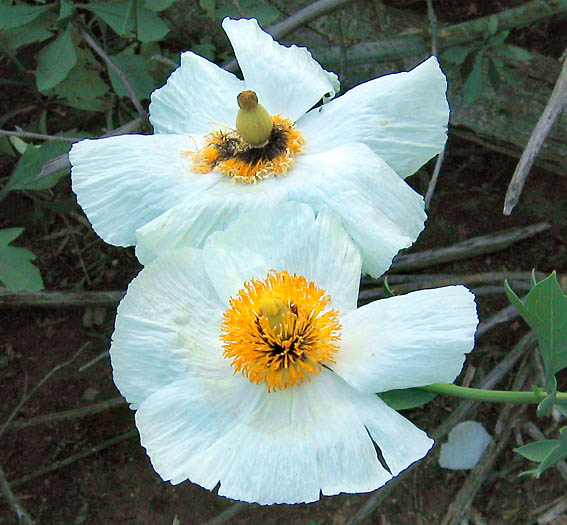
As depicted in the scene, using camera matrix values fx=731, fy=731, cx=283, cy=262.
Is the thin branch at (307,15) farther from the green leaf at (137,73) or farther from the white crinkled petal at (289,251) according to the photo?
the white crinkled petal at (289,251)

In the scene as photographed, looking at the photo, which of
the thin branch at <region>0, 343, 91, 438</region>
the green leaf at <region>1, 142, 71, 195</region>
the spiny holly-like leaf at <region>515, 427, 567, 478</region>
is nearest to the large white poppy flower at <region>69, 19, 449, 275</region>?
the spiny holly-like leaf at <region>515, 427, 567, 478</region>

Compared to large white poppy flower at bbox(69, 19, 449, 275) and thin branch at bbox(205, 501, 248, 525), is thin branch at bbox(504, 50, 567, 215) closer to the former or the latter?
large white poppy flower at bbox(69, 19, 449, 275)

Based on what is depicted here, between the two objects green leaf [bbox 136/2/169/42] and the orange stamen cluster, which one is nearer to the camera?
the orange stamen cluster

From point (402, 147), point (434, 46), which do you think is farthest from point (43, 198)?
point (402, 147)

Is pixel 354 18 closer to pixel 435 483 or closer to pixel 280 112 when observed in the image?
pixel 280 112

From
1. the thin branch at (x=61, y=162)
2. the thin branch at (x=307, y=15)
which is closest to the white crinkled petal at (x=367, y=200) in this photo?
the thin branch at (x=61, y=162)
